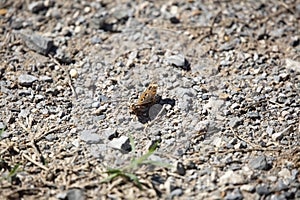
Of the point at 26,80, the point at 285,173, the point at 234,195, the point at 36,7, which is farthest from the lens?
the point at 36,7

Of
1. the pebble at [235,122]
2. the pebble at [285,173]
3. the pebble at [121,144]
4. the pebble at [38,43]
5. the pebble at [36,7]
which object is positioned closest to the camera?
the pebble at [285,173]

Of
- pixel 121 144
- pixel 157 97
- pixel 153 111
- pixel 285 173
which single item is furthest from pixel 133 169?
pixel 285 173

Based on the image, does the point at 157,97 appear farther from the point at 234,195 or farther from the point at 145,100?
the point at 234,195

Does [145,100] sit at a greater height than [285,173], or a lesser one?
greater

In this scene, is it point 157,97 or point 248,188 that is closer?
point 248,188

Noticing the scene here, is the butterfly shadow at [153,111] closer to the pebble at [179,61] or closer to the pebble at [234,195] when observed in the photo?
the pebble at [179,61]

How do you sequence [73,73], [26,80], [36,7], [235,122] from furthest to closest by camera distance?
[36,7]
[73,73]
[26,80]
[235,122]

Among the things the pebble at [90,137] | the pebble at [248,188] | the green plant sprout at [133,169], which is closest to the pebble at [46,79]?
the pebble at [90,137]

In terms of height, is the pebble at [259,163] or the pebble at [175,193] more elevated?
the pebble at [259,163]
